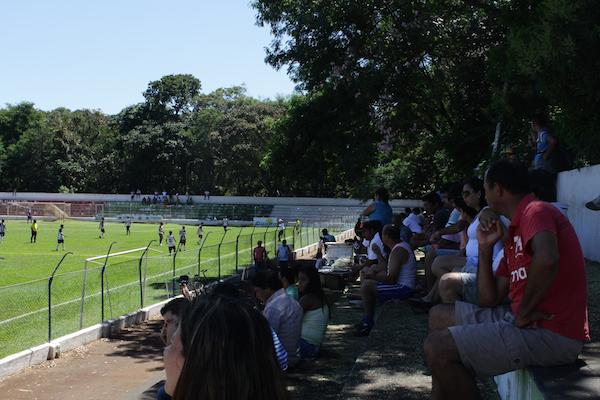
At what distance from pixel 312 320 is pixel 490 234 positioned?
393cm

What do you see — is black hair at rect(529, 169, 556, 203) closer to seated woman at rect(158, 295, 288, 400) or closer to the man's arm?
the man's arm

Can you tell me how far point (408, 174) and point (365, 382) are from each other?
4010 cm

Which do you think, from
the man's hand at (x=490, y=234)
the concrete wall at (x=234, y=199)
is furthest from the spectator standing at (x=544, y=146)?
the concrete wall at (x=234, y=199)

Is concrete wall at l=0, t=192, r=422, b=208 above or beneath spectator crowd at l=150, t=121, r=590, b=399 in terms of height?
above

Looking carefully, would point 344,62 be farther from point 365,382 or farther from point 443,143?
point 365,382

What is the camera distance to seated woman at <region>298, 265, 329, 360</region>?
24.9 feet

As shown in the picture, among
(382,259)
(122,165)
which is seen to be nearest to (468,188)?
(382,259)

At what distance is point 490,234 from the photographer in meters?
4.00

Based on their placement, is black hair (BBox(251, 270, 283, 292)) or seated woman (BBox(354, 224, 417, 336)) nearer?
black hair (BBox(251, 270, 283, 292))

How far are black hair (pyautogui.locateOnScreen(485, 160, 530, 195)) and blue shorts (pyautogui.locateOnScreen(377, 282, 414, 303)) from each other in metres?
5.15

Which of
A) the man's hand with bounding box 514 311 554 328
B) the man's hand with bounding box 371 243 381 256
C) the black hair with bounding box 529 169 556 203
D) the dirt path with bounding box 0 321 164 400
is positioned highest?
the black hair with bounding box 529 169 556 203

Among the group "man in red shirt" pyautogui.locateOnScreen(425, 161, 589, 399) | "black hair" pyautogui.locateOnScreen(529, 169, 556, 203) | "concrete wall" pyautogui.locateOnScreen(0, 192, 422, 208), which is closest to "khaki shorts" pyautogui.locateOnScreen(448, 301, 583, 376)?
"man in red shirt" pyautogui.locateOnScreen(425, 161, 589, 399)

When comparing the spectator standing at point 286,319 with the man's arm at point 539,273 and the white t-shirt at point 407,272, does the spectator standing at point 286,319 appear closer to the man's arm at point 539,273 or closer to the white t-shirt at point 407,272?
the white t-shirt at point 407,272

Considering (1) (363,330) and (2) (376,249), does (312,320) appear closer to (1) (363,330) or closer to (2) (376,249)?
(1) (363,330)
